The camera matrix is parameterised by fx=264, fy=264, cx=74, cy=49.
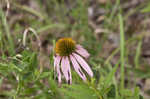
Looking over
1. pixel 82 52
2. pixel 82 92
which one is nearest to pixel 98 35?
pixel 82 52

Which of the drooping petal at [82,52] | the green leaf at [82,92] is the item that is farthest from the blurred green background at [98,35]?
the green leaf at [82,92]

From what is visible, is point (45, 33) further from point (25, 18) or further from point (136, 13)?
point (136, 13)

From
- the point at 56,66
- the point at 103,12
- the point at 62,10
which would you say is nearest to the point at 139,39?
the point at 103,12

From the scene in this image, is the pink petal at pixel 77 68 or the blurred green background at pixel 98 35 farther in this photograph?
the blurred green background at pixel 98 35

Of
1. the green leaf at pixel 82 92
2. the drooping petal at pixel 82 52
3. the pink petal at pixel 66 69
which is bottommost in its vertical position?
the green leaf at pixel 82 92

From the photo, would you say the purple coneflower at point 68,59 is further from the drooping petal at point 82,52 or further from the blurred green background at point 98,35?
the blurred green background at point 98,35

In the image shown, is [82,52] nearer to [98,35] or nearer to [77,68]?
[77,68]

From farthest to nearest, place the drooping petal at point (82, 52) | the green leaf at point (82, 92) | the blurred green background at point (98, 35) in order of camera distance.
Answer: the blurred green background at point (98, 35) < the drooping petal at point (82, 52) < the green leaf at point (82, 92)

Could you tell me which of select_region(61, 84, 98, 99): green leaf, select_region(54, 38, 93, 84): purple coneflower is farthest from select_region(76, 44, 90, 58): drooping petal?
select_region(61, 84, 98, 99): green leaf

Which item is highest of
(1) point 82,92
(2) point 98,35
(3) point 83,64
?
(2) point 98,35
